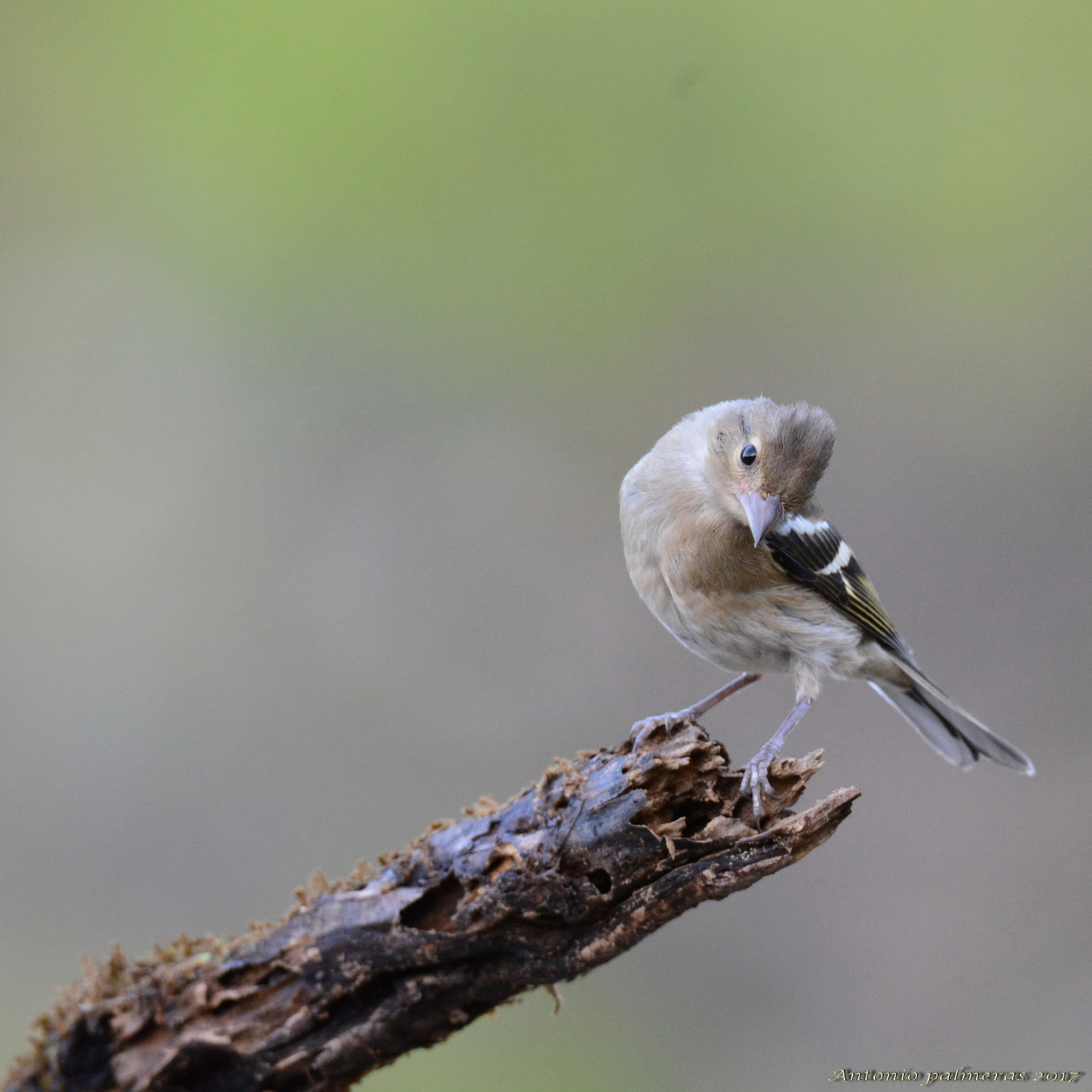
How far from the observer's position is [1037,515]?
16.8ft

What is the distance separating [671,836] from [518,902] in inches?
14.8

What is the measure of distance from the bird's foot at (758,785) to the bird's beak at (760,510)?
0.72 meters

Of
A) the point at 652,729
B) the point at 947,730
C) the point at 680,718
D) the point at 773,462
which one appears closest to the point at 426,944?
the point at 652,729

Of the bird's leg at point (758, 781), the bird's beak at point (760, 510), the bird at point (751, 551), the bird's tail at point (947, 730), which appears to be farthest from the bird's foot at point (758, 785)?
the bird's tail at point (947, 730)

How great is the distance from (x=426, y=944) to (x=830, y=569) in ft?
6.34

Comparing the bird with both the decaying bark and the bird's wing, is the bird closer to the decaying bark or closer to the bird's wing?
the bird's wing

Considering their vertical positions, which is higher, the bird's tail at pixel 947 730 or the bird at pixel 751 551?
the bird at pixel 751 551

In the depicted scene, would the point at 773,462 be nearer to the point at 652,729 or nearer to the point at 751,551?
the point at 751,551

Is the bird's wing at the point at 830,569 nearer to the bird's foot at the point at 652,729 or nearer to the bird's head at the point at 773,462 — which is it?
the bird's head at the point at 773,462

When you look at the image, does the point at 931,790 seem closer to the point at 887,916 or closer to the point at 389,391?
the point at 887,916

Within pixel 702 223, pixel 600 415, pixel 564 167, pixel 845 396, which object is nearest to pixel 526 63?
pixel 564 167

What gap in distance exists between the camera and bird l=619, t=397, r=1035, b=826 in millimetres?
3150

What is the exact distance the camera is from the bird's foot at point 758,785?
249 cm

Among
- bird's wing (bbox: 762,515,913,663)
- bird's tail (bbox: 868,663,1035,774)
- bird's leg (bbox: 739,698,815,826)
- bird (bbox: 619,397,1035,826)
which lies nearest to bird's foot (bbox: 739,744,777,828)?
bird's leg (bbox: 739,698,815,826)
